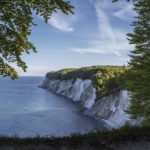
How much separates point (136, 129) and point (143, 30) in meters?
20.3

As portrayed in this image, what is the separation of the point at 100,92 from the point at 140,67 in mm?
73559

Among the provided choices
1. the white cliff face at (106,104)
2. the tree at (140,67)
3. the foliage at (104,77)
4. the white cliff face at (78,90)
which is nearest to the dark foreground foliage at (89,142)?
the tree at (140,67)

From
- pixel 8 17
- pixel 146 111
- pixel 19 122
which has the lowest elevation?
pixel 19 122

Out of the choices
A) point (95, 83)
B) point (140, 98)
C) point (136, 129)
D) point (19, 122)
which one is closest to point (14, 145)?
point (136, 129)

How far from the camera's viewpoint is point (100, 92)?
105938 mm

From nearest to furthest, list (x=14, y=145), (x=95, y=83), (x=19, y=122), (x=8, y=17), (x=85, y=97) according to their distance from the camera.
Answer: (x=14, y=145), (x=8, y=17), (x=19, y=122), (x=95, y=83), (x=85, y=97)

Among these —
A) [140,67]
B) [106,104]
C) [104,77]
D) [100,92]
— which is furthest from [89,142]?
[104,77]

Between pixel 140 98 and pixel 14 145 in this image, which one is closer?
pixel 14 145

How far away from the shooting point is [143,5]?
31.6 metres

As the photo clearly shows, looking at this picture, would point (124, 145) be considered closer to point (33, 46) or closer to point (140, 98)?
point (33, 46)

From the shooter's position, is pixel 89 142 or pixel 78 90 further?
pixel 78 90

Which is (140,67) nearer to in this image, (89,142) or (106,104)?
(89,142)

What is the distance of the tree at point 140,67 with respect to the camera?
31.0 m

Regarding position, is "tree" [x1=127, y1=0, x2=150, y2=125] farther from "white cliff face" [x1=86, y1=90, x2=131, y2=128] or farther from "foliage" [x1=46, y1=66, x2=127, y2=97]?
"foliage" [x1=46, y1=66, x2=127, y2=97]
